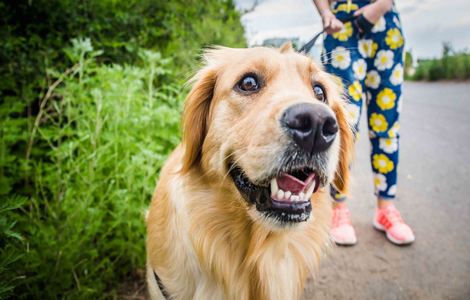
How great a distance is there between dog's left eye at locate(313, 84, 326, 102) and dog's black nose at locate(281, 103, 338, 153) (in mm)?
637

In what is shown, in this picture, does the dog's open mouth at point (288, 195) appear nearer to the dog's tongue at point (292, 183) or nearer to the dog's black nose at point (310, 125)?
the dog's tongue at point (292, 183)

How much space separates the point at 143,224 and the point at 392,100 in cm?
218

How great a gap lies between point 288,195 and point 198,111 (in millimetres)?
785

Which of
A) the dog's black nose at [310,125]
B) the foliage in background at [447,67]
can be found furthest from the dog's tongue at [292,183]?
the foliage in background at [447,67]

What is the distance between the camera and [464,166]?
13.7 feet

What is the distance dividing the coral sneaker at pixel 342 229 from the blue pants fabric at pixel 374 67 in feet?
1.49

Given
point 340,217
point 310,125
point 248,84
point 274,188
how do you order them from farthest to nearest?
1. point 340,217
2. point 248,84
3. point 274,188
4. point 310,125

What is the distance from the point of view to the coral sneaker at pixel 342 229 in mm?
2699

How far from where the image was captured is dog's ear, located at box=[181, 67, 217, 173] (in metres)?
1.88

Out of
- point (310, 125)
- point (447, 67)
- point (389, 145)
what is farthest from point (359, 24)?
point (447, 67)

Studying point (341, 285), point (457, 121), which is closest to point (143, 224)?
point (341, 285)

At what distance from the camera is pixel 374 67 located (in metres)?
2.47

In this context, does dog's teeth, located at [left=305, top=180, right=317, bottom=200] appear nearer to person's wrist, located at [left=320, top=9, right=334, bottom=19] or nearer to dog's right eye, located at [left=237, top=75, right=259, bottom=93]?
dog's right eye, located at [left=237, top=75, right=259, bottom=93]

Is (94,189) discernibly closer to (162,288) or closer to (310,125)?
(162,288)
